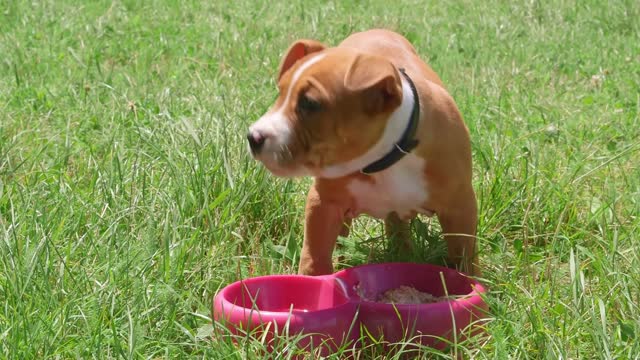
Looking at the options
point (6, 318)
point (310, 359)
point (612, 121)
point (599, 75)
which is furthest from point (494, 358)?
point (599, 75)

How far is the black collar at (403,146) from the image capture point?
286 cm

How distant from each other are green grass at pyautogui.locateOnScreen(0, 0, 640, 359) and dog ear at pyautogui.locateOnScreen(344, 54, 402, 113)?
0.65 m

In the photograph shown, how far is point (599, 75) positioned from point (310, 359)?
3536 mm

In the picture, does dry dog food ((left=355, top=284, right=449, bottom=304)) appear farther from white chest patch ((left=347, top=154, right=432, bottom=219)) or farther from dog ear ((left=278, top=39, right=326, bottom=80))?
dog ear ((left=278, top=39, right=326, bottom=80))

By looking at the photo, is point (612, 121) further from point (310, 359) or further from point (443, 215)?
point (310, 359)

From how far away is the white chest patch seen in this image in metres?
2.96

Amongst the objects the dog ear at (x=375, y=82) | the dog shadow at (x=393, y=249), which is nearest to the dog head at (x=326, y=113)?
the dog ear at (x=375, y=82)

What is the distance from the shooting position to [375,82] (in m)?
2.66

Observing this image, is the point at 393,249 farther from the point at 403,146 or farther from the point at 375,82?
the point at 375,82

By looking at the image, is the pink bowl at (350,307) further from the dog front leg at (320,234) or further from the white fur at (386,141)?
the white fur at (386,141)

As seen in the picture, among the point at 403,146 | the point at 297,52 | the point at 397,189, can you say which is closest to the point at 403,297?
the point at 397,189

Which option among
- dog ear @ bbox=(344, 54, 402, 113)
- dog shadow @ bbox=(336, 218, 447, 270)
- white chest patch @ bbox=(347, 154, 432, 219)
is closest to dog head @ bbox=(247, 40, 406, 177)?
dog ear @ bbox=(344, 54, 402, 113)

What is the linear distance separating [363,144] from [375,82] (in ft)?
0.67

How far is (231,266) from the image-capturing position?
3.14 m
